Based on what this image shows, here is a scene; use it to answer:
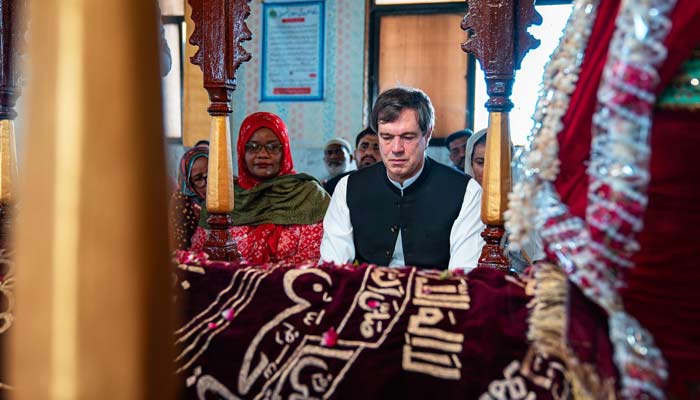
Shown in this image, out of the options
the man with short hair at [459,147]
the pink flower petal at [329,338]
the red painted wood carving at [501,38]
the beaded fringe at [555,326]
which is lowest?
the pink flower petal at [329,338]

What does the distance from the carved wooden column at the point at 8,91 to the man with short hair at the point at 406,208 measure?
1.33 meters

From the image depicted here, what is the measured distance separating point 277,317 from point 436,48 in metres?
4.60

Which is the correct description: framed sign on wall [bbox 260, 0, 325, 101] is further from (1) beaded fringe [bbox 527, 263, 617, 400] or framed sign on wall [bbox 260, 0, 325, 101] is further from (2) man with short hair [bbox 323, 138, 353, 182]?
(1) beaded fringe [bbox 527, 263, 617, 400]

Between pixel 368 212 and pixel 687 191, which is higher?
pixel 687 191

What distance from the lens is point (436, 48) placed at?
18.4 ft

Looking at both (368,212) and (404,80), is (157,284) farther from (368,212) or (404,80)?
(404,80)

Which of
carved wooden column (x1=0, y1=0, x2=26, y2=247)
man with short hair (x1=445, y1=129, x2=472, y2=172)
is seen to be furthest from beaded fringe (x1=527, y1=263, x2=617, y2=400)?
man with short hair (x1=445, y1=129, x2=472, y2=172)

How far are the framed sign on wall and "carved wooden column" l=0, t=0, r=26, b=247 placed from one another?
3785 mm

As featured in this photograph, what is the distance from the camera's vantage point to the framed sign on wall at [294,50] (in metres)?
5.91

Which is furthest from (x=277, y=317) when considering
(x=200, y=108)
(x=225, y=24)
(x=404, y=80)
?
(x=200, y=108)

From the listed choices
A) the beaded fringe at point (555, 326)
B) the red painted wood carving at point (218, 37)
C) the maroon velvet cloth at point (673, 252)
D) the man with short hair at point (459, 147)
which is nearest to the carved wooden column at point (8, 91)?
the red painted wood carving at point (218, 37)

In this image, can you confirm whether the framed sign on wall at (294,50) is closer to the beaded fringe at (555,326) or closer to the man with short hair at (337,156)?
the man with short hair at (337,156)

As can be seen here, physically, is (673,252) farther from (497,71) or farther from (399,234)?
(399,234)

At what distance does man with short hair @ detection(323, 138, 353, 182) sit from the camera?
546cm
